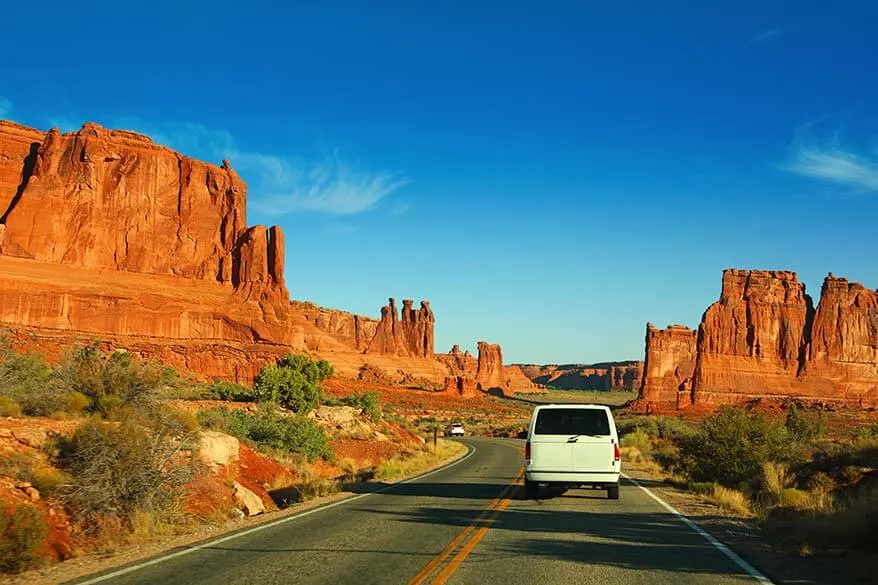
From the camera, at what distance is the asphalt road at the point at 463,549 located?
842cm

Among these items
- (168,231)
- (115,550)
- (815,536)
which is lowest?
(115,550)

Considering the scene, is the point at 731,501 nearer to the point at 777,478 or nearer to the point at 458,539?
the point at 777,478

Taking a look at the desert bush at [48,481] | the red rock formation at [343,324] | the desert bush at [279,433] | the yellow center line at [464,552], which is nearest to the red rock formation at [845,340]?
the red rock formation at [343,324]

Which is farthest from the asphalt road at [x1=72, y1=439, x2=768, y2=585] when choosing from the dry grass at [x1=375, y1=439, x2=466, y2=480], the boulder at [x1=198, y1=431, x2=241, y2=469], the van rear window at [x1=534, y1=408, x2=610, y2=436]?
the dry grass at [x1=375, y1=439, x2=466, y2=480]

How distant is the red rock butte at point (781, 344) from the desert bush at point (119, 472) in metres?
99.3

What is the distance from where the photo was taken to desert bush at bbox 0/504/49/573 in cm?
920

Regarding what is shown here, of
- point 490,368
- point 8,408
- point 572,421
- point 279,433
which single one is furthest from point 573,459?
point 490,368

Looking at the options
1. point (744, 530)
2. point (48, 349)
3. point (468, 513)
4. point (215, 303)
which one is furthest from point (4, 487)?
point (215, 303)

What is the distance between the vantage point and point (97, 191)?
80.7 m

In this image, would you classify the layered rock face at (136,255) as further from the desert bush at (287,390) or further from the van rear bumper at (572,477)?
the van rear bumper at (572,477)

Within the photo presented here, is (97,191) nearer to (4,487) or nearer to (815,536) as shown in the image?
(4,487)

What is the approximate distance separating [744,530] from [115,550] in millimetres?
10154

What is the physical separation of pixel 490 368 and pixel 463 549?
179 meters

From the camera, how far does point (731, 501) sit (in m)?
17.2
